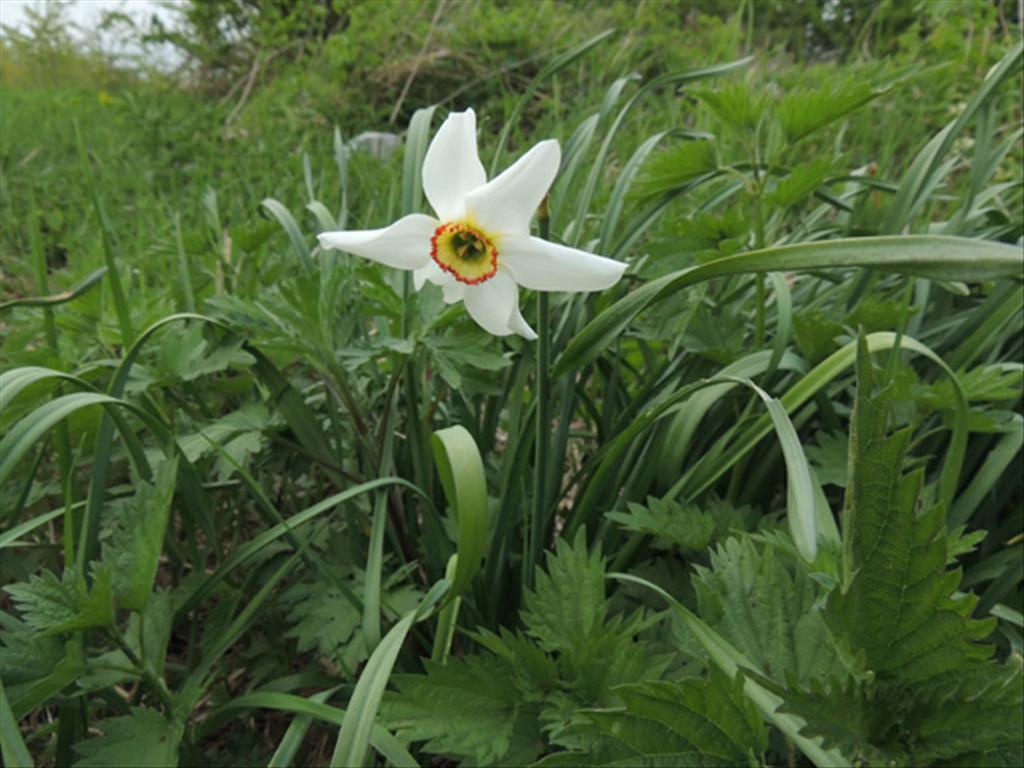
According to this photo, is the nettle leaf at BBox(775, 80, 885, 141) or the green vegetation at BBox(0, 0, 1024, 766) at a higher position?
the nettle leaf at BBox(775, 80, 885, 141)

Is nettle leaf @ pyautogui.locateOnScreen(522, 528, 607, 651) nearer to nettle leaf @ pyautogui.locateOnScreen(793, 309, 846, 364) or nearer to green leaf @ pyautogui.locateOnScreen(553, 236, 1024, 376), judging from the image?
green leaf @ pyautogui.locateOnScreen(553, 236, 1024, 376)

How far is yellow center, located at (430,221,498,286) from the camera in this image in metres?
0.76

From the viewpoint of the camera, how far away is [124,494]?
119 centimetres

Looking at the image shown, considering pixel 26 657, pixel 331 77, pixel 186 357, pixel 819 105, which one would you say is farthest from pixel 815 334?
pixel 331 77

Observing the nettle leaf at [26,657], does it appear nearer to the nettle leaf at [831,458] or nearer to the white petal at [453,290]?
the white petal at [453,290]

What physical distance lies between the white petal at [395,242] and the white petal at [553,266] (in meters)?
0.07

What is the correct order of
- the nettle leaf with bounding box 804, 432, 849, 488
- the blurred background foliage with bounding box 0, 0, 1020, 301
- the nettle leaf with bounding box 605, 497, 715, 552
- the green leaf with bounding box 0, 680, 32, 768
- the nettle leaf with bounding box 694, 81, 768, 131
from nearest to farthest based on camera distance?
the green leaf with bounding box 0, 680, 32, 768 → the nettle leaf with bounding box 605, 497, 715, 552 → the nettle leaf with bounding box 804, 432, 849, 488 → the nettle leaf with bounding box 694, 81, 768, 131 → the blurred background foliage with bounding box 0, 0, 1020, 301

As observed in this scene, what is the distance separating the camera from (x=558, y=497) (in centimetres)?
114

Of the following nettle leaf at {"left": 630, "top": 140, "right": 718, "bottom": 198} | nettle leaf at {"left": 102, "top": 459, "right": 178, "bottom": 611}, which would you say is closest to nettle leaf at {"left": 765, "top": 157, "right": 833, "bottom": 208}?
nettle leaf at {"left": 630, "top": 140, "right": 718, "bottom": 198}

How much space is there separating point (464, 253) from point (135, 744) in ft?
1.95

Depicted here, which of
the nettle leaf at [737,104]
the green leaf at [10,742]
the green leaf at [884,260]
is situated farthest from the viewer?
the nettle leaf at [737,104]

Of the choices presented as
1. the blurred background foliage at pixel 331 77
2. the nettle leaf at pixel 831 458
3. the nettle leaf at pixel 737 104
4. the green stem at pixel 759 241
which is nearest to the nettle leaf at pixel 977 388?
the nettle leaf at pixel 831 458

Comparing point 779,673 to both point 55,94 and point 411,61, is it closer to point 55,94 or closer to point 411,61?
point 411,61

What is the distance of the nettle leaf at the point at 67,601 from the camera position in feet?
2.55
